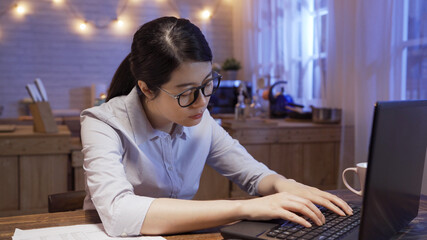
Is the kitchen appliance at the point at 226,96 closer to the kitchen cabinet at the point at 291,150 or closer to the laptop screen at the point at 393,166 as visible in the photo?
the kitchen cabinet at the point at 291,150

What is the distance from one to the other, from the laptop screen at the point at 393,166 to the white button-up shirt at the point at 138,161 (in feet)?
1.57

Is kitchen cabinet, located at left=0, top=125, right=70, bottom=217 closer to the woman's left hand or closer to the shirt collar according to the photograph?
the shirt collar

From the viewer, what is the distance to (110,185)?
1018 mm

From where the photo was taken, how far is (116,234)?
94 centimetres

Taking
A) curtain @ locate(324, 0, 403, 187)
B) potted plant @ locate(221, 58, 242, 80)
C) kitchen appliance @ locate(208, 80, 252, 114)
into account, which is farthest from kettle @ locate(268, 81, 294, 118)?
potted plant @ locate(221, 58, 242, 80)

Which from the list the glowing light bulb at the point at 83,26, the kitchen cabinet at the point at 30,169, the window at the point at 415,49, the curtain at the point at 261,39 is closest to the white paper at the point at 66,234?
the kitchen cabinet at the point at 30,169

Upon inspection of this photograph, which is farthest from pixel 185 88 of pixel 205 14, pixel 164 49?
pixel 205 14

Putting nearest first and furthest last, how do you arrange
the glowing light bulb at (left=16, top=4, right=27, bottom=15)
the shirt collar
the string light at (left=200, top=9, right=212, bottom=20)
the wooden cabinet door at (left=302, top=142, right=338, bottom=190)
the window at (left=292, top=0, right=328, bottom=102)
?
the shirt collar
the wooden cabinet door at (left=302, top=142, right=338, bottom=190)
the window at (left=292, top=0, right=328, bottom=102)
the glowing light bulb at (left=16, top=4, right=27, bottom=15)
the string light at (left=200, top=9, right=212, bottom=20)

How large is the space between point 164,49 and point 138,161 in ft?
1.09

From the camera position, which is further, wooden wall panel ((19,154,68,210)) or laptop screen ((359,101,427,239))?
wooden wall panel ((19,154,68,210))

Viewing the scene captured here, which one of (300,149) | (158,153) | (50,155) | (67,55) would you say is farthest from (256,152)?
(67,55)

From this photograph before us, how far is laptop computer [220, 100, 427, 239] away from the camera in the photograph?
67cm

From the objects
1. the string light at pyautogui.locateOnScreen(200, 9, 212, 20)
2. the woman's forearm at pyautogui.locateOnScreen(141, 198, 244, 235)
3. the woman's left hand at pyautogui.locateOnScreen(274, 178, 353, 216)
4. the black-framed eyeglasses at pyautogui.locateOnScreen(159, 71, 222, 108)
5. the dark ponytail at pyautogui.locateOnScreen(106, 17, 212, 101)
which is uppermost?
the string light at pyautogui.locateOnScreen(200, 9, 212, 20)

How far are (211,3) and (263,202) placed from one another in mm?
5321
